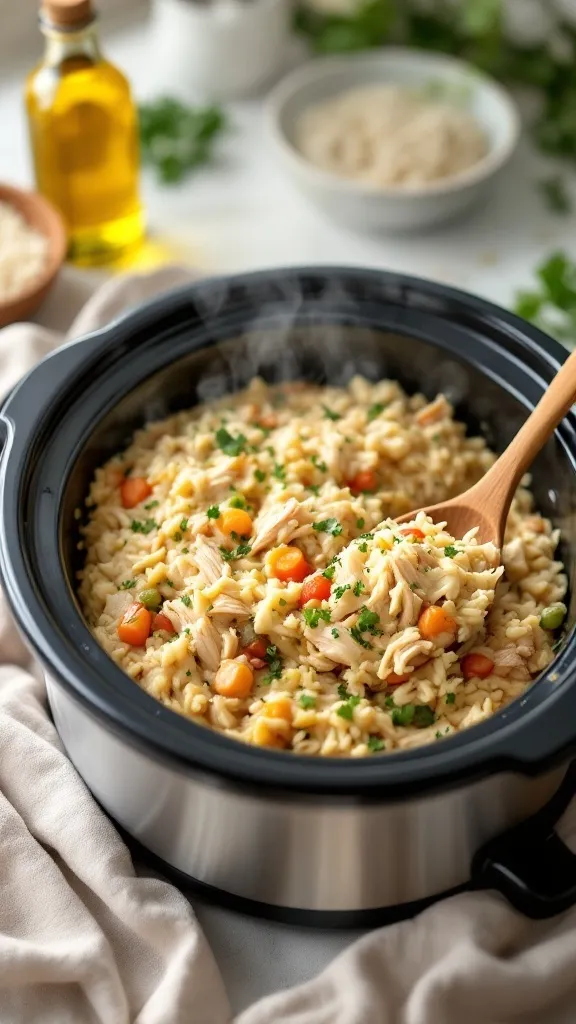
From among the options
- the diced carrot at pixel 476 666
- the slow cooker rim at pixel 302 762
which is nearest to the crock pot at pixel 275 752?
the slow cooker rim at pixel 302 762

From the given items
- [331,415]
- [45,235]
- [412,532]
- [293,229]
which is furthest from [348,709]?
[293,229]

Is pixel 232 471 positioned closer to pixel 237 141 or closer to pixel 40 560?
pixel 40 560

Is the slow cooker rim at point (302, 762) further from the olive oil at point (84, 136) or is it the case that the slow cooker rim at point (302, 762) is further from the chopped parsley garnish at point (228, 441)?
the olive oil at point (84, 136)

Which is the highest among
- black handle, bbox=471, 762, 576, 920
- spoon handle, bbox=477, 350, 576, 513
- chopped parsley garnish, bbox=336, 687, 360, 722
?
spoon handle, bbox=477, 350, 576, 513

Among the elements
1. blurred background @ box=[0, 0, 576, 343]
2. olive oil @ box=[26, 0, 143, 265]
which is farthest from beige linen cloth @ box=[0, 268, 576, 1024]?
olive oil @ box=[26, 0, 143, 265]

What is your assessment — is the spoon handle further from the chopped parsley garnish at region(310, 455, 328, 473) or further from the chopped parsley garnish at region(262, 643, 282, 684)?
the chopped parsley garnish at region(262, 643, 282, 684)

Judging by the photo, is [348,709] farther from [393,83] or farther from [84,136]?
[393,83]

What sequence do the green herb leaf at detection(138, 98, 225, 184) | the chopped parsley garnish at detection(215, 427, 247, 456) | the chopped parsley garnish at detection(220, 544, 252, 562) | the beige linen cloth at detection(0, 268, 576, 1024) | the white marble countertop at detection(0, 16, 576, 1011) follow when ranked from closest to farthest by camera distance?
the beige linen cloth at detection(0, 268, 576, 1024) < the chopped parsley garnish at detection(220, 544, 252, 562) < the chopped parsley garnish at detection(215, 427, 247, 456) < the white marble countertop at detection(0, 16, 576, 1011) < the green herb leaf at detection(138, 98, 225, 184)
